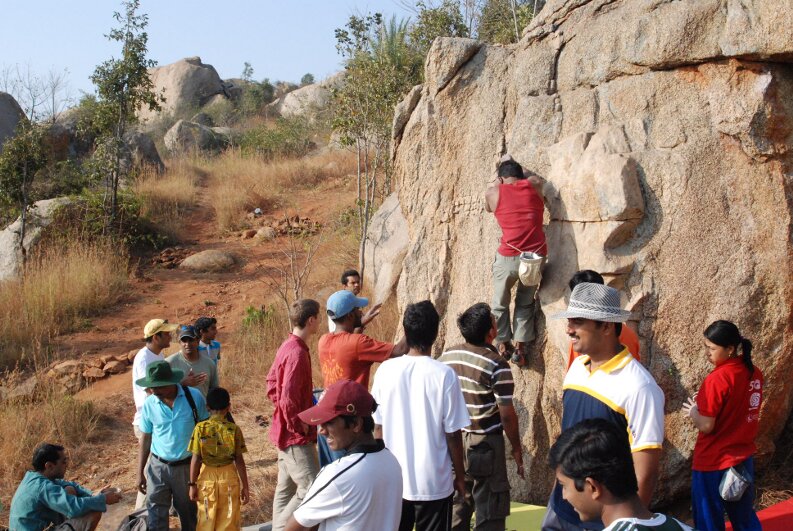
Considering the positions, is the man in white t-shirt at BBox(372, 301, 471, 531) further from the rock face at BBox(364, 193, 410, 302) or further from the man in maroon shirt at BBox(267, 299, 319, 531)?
the rock face at BBox(364, 193, 410, 302)

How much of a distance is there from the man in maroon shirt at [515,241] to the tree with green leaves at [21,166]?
376 inches

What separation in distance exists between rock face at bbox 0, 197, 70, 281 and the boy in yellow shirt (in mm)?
8953

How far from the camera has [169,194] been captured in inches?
652

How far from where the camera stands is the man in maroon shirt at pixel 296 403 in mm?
4445

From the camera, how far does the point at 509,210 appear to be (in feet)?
17.2

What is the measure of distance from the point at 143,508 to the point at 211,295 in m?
7.57

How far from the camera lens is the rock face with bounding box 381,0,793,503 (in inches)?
194

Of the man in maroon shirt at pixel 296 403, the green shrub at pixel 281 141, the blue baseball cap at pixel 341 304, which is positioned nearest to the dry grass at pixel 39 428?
the man in maroon shirt at pixel 296 403

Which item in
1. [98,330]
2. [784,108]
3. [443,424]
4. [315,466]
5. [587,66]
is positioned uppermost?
[587,66]

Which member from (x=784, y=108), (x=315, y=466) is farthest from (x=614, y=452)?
(x=784, y=108)

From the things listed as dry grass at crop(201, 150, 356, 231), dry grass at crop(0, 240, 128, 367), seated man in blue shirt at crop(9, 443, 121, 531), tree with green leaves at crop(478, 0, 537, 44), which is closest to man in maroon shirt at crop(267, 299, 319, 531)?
seated man in blue shirt at crop(9, 443, 121, 531)

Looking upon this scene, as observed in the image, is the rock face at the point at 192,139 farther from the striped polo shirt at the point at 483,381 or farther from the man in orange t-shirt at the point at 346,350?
the striped polo shirt at the point at 483,381

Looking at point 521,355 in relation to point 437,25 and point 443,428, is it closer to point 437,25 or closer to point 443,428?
point 443,428

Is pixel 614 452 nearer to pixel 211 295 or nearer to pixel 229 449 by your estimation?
pixel 229 449
